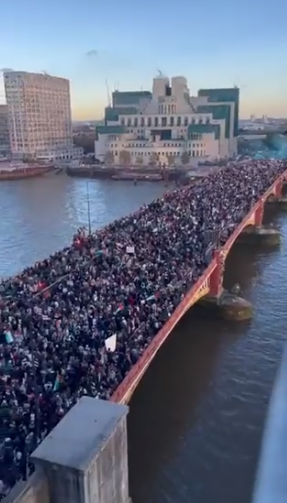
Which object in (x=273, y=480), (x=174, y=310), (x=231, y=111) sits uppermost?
(x=231, y=111)

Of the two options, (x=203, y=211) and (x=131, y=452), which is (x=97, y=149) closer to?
(x=203, y=211)

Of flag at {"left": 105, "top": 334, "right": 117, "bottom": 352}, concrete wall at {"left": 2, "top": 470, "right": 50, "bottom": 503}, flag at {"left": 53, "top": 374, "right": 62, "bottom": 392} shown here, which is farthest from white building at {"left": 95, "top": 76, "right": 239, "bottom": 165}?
concrete wall at {"left": 2, "top": 470, "right": 50, "bottom": 503}

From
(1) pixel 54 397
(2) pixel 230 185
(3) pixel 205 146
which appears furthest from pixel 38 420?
(3) pixel 205 146

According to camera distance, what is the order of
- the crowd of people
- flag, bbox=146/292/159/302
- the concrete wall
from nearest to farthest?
the concrete wall
the crowd of people
flag, bbox=146/292/159/302

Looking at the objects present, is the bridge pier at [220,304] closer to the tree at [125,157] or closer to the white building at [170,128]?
the white building at [170,128]

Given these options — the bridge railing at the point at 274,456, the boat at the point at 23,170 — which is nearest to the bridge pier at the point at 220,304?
the bridge railing at the point at 274,456

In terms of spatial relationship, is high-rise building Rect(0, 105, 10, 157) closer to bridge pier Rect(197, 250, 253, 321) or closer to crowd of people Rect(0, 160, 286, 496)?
crowd of people Rect(0, 160, 286, 496)
